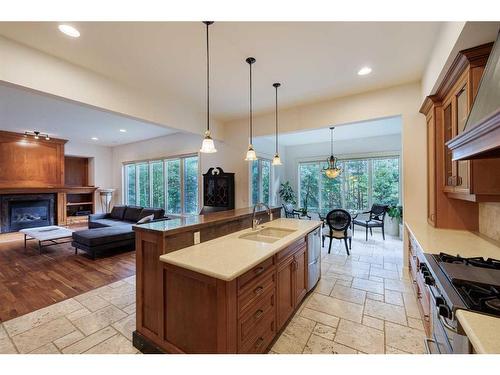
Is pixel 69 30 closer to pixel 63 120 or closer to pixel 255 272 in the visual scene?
pixel 255 272

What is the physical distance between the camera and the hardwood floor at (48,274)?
2.69 m

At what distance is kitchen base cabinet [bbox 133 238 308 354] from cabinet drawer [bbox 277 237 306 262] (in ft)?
0.06

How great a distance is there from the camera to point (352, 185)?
275 inches

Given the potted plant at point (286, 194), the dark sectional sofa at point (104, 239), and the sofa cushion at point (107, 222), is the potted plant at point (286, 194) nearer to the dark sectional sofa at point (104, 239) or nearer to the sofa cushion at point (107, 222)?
the dark sectional sofa at point (104, 239)

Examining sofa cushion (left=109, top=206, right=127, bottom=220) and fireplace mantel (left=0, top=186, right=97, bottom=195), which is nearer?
fireplace mantel (left=0, top=186, right=97, bottom=195)

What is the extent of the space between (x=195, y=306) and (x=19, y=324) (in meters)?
2.15

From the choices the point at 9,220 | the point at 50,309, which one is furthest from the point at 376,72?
the point at 9,220

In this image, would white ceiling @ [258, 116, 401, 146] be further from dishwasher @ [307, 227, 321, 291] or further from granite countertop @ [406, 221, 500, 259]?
granite countertop @ [406, 221, 500, 259]

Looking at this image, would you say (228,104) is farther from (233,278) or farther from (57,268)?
(57,268)

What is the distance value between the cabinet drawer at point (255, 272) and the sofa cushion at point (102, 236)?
3756 millimetres

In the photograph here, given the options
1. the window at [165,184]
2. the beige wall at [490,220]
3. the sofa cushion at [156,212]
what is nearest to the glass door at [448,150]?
the beige wall at [490,220]

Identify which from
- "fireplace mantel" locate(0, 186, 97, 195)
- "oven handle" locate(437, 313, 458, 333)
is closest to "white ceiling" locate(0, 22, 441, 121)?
"oven handle" locate(437, 313, 458, 333)

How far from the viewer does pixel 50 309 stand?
2496 millimetres

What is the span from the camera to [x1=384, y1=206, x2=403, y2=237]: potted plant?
18.8 feet
